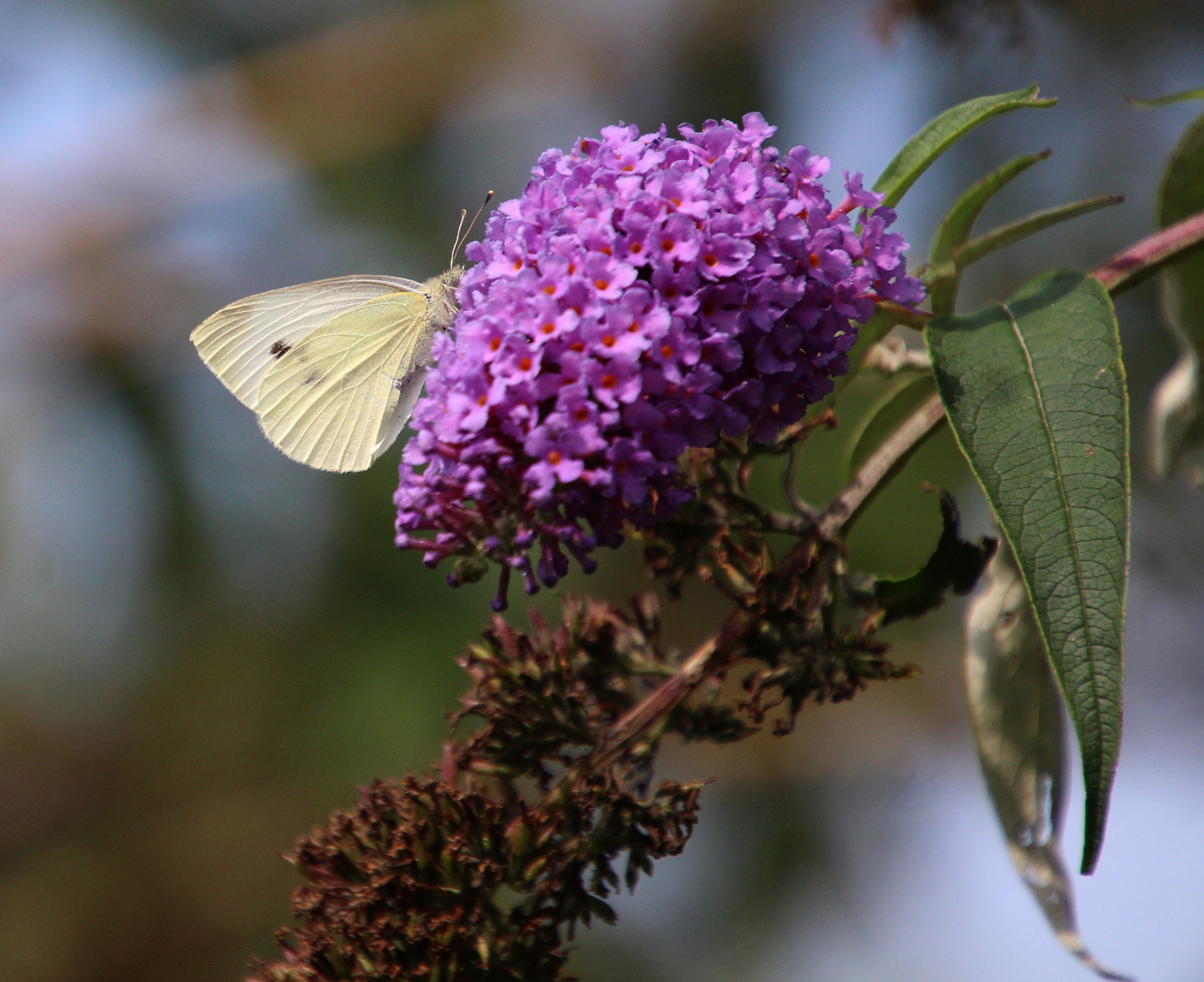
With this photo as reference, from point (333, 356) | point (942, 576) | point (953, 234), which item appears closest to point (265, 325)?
point (333, 356)

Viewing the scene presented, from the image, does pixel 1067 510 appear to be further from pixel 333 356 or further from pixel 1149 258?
pixel 333 356

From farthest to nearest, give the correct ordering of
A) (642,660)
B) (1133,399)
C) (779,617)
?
(1133,399)
(642,660)
(779,617)

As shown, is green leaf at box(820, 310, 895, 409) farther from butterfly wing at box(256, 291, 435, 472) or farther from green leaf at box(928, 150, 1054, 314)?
butterfly wing at box(256, 291, 435, 472)

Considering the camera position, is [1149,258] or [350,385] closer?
[1149,258]

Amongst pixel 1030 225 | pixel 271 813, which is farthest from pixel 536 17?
pixel 1030 225

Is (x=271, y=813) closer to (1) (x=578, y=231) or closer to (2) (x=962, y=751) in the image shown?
(2) (x=962, y=751)

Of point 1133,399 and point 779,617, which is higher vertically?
point 1133,399
